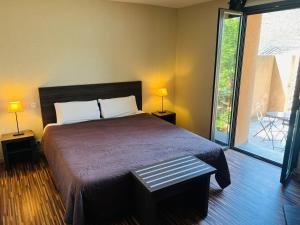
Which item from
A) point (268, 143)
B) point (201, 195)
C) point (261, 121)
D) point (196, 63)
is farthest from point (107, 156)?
point (261, 121)

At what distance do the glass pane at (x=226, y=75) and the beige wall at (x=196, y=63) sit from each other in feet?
0.82

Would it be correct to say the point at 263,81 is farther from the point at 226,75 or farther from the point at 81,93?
the point at 81,93

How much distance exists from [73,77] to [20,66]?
2.51 ft

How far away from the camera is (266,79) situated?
533 cm

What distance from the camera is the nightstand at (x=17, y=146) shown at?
10.1ft

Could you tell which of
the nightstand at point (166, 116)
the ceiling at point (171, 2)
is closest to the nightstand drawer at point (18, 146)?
the nightstand at point (166, 116)

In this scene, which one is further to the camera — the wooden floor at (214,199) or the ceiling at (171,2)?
the ceiling at (171,2)

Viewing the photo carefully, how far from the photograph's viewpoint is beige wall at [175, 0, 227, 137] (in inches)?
149

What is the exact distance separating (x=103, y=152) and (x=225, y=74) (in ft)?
7.81

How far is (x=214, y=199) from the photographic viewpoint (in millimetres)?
2521

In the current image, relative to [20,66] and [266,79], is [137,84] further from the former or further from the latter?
[266,79]

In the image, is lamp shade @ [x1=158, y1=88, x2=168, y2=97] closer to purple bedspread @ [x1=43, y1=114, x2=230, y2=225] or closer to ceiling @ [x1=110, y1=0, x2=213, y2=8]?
purple bedspread @ [x1=43, y1=114, x2=230, y2=225]

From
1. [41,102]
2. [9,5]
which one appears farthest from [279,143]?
[9,5]

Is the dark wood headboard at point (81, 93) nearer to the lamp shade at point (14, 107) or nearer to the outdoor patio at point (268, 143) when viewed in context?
the lamp shade at point (14, 107)
